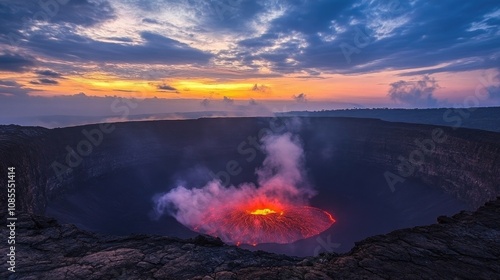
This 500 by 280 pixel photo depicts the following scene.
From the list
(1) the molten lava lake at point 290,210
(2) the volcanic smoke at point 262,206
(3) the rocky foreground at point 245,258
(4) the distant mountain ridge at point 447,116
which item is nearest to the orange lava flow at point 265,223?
(2) the volcanic smoke at point 262,206

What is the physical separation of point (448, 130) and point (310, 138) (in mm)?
29034

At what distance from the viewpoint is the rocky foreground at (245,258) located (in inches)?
281

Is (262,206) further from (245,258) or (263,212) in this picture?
(245,258)

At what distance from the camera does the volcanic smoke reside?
37000mm

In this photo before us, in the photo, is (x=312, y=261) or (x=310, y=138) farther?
(x=310, y=138)

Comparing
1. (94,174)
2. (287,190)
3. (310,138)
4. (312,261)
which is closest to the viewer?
(312,261)

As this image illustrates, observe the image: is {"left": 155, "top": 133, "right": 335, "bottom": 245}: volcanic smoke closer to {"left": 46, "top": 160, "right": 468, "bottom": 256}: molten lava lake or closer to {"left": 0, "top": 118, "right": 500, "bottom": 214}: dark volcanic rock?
{"left": 46, "top": 160, "right": 468, "bottom": 256}: molten lava lake

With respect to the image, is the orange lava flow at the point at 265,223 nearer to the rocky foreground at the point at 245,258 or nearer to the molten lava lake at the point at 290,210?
the molten lava lake at the point at 290,210

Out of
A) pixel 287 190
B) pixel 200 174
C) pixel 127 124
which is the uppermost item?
pixel 127 124

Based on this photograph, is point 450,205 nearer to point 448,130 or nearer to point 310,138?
point 448,130

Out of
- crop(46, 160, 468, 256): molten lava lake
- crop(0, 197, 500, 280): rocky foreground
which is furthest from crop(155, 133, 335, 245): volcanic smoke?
crop(0, 197, 500, 280): rocky foreground

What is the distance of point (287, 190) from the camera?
52.0 meters

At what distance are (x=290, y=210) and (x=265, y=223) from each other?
6.94 metres

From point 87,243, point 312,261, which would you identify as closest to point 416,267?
point 312,261
